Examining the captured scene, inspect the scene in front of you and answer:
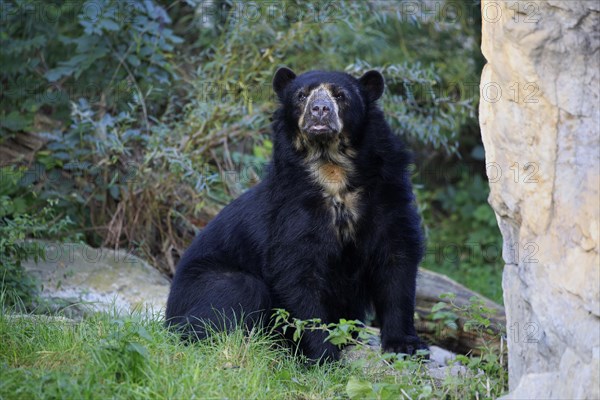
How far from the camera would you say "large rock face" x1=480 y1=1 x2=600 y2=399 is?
394 centimetres

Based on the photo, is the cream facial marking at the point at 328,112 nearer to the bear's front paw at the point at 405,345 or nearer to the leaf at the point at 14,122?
the bear's front paw at the point at 405,345

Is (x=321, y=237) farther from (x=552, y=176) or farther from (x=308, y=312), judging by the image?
(x=552, y=176)

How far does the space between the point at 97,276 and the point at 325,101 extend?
3.08 m

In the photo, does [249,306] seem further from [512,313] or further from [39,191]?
[39,191]

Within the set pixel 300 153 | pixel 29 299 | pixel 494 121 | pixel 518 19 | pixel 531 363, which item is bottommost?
pixel 29 299

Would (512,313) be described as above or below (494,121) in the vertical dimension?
below

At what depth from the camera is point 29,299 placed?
6.70 metres

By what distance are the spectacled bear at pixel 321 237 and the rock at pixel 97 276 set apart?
1.59m

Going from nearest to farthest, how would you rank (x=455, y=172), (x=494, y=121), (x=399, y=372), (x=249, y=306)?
(x=494, y=121) → (x=399, y=372) → (x=249, y=306) → (x=455, y=172)

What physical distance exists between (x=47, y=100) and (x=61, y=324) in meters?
4.35

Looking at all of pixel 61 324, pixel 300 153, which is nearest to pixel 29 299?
pixel 61 324

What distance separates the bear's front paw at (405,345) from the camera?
227 inches

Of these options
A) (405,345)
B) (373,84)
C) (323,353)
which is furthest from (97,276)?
(405,345)

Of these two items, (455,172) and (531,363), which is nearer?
(531,363)
